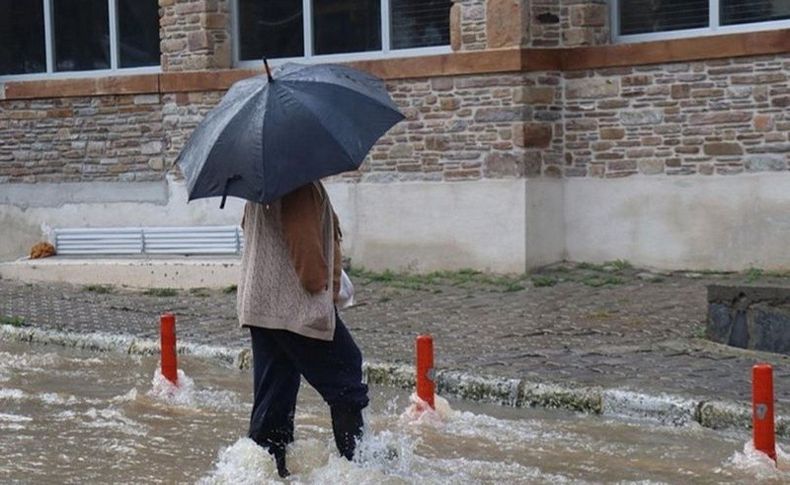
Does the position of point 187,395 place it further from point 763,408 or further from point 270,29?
point 270,29

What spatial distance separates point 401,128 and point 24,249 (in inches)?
219

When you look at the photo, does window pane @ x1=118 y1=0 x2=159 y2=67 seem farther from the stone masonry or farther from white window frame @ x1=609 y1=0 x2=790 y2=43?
white window frame @ x1=609 y1=0 x2=790 y2=43

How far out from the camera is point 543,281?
14484 millimetres

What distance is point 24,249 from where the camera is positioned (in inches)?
728

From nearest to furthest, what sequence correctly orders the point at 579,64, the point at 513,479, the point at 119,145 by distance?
the point at 513,479
the point at 579,64
the point at 119,145

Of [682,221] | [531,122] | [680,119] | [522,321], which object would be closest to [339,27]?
[531,122]

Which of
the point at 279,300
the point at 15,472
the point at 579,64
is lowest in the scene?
the point at 15,472

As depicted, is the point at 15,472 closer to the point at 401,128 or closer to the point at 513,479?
the point at 513,479

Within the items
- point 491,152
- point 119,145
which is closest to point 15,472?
point 491,152

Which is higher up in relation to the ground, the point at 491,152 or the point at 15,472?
the point at 491,152

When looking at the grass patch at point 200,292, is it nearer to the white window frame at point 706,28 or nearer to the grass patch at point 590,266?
the grass patch at point 590,266

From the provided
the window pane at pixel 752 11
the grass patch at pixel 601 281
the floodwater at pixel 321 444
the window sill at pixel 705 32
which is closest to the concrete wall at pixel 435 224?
the grass patch at pixel 601 281

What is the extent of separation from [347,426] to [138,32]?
12.0 metres

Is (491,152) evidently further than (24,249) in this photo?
No
